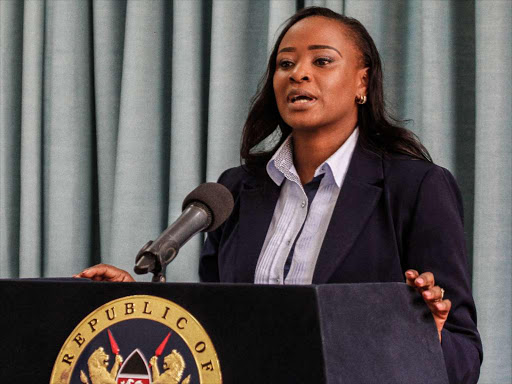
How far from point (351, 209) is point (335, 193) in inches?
3.7

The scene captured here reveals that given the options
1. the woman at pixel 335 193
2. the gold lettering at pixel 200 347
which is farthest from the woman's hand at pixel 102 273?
the gold lettering at pixel 200 347

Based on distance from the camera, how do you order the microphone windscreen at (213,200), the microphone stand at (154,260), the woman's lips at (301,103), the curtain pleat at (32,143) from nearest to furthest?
1. the microphone stand at (154,260)
2. the microphone windscreen at (213,200)
3. the woman's lips at (301,103)
4. the curtain pleat at (32,143)

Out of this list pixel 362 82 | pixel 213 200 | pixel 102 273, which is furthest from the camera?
pixel 362 82

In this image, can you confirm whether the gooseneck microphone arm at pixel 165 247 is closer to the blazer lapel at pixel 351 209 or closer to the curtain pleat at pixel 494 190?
the blazer lapel at pixel 351 209

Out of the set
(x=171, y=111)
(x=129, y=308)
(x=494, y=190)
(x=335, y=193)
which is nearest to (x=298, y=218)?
(x=335, y=193)

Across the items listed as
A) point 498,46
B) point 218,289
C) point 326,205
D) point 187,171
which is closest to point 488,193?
point 498,46

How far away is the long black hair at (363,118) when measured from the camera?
4.66 ft

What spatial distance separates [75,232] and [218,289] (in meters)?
1.41

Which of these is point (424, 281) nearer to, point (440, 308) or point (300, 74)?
point (440, 308)

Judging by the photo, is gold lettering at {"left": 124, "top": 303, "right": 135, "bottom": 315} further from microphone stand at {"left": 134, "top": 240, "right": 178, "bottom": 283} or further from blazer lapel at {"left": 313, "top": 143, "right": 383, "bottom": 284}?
blazer lapel at {"left": 313, "top": 143, "right": 383, "bottom": 284}

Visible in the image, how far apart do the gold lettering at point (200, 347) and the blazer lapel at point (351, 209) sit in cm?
50

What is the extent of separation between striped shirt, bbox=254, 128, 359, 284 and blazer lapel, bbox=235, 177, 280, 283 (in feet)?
0.04

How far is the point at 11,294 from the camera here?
32.5 inches

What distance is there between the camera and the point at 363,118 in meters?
1.47
